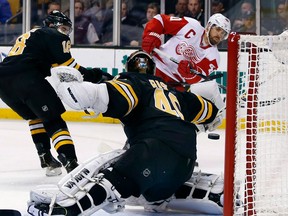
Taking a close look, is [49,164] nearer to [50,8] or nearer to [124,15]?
[124,15]

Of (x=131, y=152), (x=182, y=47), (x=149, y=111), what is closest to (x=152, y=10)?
(x=182, y=47)

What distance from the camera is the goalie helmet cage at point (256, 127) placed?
2635 mm

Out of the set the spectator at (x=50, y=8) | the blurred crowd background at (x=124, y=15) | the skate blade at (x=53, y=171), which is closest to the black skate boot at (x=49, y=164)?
the skate blade at (x=53, y=171)

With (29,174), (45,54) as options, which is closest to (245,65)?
(45,54)

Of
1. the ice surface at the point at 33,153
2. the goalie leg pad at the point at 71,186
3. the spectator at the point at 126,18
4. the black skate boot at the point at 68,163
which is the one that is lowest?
the ice surface at the point at 33,153

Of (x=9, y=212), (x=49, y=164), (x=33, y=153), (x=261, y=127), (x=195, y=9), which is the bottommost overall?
(x=33, y=153)

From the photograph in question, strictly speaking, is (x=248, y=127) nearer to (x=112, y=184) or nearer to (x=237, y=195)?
(x=237, y=195)

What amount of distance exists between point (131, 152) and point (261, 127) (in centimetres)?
48

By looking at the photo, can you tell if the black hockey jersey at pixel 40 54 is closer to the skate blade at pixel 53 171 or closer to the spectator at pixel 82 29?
the skate blade at pixel 53 171

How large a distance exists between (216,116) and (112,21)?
4.48 metres

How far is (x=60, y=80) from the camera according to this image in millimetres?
2820

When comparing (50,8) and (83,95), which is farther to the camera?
(50,8)

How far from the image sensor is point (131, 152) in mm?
2963

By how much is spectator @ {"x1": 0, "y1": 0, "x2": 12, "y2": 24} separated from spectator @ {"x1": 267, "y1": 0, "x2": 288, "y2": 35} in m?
2.60
